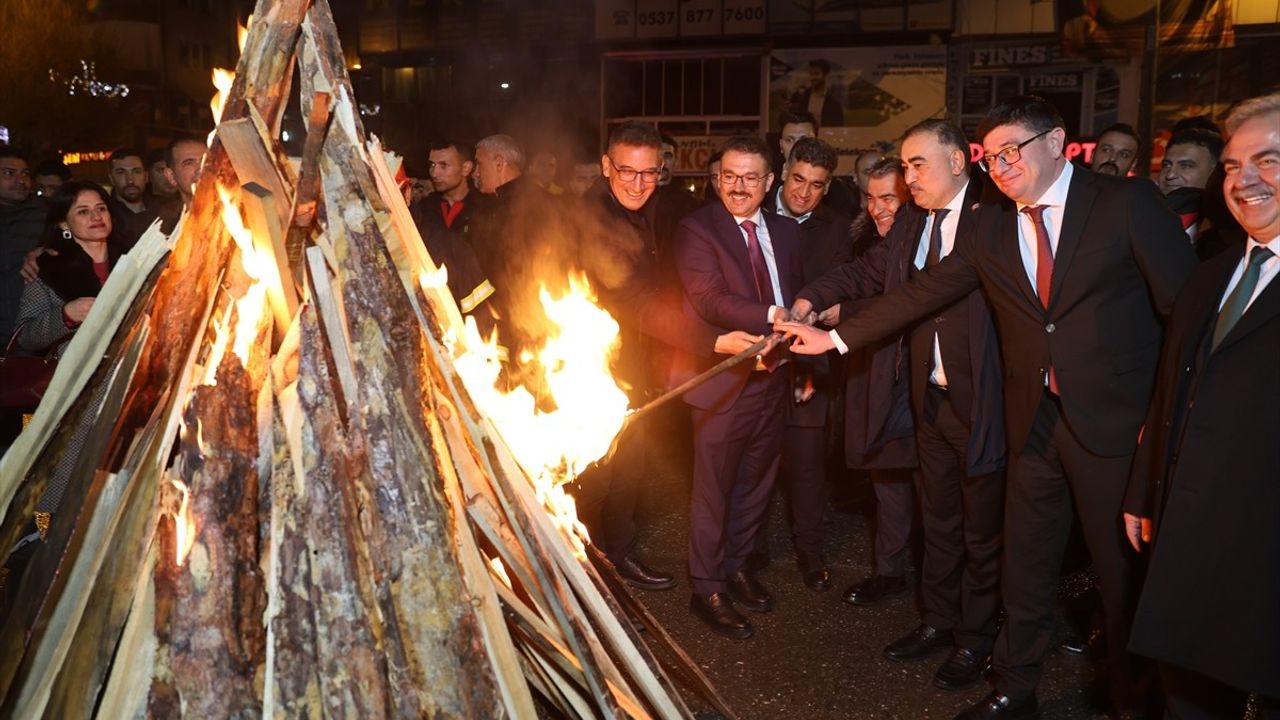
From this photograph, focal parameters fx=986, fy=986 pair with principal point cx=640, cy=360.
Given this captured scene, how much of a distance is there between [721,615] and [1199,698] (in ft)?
7.49

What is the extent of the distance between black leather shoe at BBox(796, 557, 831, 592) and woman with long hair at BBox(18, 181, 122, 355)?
167 inches

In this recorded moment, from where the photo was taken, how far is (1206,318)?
333 cm

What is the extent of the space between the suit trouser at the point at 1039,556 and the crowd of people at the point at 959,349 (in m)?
0.01

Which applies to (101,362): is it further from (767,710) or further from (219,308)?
(767,710)

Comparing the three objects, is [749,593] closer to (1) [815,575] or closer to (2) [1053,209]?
(1) [815,575]

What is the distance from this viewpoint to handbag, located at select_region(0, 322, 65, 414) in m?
5.03

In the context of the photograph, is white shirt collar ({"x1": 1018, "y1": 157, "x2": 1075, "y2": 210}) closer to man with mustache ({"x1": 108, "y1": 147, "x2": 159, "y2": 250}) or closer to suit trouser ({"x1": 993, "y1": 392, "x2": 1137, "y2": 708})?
suit trouser ({"x1": 993, "y1": 392, "x2": 1137, "y2": 708})

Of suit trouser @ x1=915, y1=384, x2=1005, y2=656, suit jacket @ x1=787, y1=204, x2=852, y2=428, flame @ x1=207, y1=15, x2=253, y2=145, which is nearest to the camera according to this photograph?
flame @ x1=207, y1=15, x2=253, y2=145

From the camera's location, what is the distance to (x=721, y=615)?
201 inches

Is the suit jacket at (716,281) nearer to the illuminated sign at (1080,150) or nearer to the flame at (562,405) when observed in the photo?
the flame at (562,405)

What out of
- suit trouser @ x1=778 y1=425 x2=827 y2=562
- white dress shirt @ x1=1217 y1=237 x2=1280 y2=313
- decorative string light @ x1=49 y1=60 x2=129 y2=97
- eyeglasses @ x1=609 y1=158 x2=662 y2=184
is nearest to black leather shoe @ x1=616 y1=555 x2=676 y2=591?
suit trouser @ x1=778 y1=425 x2=827 y2=562

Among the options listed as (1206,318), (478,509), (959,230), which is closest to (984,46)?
(959,230)

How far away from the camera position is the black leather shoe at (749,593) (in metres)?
5.39

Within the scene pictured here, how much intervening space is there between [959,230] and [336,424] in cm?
323
